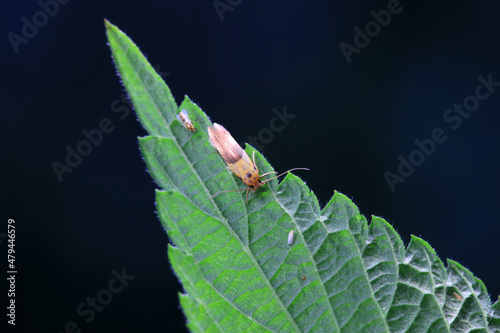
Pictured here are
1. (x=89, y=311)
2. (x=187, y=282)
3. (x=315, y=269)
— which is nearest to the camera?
(x=187, y=282)

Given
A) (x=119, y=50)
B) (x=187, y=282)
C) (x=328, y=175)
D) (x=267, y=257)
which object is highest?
(x=119, y=50)

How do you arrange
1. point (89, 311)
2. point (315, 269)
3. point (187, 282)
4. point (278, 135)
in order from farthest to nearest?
point (278, 135) < point (89, 311) < point (315, 269) < point (187, 282)

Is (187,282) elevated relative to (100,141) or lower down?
lower down

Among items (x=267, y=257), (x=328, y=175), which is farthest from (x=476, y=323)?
(x=328, y=175)

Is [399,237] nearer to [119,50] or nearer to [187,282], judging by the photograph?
[187,282]

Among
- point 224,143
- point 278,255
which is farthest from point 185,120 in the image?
point 278,255
